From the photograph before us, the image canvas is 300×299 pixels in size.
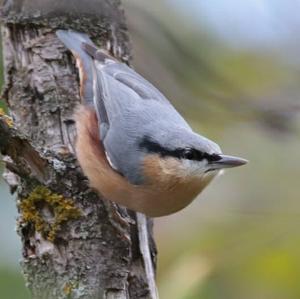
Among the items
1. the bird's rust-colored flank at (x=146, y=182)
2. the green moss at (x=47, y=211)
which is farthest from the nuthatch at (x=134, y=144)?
the green moss at (x=47, y=211)

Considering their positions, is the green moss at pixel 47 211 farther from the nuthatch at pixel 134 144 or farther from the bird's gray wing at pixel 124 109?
the bird's gray wing at pixel 124 109

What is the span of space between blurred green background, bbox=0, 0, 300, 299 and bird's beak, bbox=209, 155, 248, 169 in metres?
0.06

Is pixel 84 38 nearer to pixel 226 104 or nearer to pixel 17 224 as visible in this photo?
pixel 17 224

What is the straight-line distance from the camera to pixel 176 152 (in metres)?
2.45

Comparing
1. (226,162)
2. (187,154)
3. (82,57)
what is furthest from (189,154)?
(82,57)

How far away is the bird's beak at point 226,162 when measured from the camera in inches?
89.0

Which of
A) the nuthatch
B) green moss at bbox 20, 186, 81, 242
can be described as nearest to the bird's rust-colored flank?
the nuthatch

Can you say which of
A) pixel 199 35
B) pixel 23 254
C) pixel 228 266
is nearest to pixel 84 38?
pixel 199 35

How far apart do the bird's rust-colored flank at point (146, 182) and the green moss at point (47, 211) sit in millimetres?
220

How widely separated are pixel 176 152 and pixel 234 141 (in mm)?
233

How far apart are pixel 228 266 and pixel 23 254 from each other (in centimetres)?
75

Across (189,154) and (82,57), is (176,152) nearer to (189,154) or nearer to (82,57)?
(189,154)

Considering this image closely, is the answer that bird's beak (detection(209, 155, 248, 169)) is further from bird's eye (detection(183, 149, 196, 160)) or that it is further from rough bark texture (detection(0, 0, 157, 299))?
rough bark texture (detection(0, 0, 157, 299))

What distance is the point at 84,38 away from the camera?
8.35 feet
